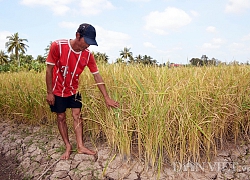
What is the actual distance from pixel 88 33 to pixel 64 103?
81cm

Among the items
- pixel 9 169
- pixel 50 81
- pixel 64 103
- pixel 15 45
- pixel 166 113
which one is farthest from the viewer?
pixel 15 45

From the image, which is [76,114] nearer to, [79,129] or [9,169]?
[79,129]

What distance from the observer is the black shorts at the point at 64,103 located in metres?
2.61

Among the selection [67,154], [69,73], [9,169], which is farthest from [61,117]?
[9,169]

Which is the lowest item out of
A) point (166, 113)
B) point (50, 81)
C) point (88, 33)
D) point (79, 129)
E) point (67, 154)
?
point (67, 154)

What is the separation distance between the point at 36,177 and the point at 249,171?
219 cm

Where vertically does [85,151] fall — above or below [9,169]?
above

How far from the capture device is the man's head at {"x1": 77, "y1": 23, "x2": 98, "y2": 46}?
2240 millimetres

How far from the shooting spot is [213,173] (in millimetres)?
2379

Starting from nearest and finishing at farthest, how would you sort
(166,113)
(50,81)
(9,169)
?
(166,113) < (50,81) < (9,169)

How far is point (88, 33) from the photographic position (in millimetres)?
2256

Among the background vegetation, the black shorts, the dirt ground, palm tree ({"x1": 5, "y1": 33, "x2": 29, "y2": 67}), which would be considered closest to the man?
the black shorts

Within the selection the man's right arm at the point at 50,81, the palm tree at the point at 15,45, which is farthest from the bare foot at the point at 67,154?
the palm tree at the point at 15,45

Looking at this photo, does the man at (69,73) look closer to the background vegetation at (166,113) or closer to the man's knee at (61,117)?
the man's knee at (61,117)
